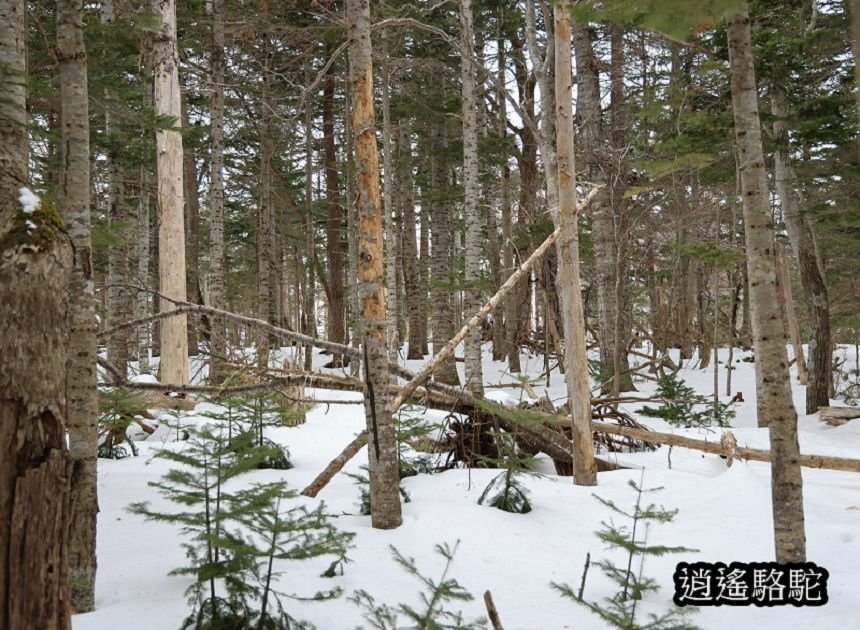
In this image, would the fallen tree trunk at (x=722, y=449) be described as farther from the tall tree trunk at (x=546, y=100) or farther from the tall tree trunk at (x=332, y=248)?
the tall tree trunk at (x=332, y=248)

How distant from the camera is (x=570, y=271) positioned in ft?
20.7

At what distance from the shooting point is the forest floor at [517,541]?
11.0ft

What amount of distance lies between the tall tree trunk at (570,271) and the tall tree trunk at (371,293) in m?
2.37

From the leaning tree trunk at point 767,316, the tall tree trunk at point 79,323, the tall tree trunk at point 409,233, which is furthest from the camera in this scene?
the tall tree trunk at point 409,233

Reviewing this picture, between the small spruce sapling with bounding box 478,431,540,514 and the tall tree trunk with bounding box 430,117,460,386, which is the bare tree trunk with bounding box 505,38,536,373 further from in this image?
the small spruce sapling with bounding box 478,431,540,514

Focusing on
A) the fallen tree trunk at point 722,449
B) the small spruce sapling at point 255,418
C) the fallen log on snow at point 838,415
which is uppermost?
the small spruce sapling at point 255,418

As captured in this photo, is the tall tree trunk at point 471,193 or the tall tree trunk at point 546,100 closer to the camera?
the tall tree trunk at point 546,100

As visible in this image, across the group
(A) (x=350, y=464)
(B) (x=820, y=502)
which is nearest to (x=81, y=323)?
(A) (x=350, y=464)

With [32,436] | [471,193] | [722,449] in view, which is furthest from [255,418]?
[471,193]

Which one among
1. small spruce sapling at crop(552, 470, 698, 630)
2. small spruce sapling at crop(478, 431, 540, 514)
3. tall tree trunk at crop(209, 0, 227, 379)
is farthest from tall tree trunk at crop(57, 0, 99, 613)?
tall tree trunk at crop(209, 0, 227, 379)

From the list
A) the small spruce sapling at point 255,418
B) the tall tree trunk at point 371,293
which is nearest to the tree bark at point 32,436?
the tall tree trunk at point 371,293

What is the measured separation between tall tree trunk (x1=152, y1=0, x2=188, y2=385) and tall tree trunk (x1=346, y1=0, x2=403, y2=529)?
5.61 meters

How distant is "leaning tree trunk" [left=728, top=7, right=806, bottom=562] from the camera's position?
3.72 m

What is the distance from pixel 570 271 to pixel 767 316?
2644 mm
